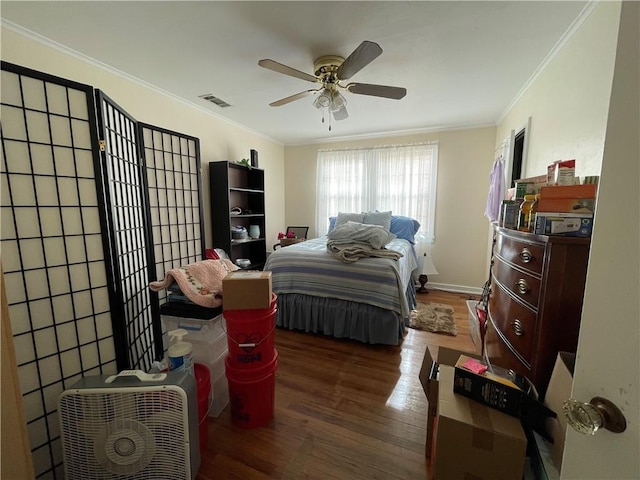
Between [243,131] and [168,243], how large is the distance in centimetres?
224

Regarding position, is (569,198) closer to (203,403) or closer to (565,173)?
(565,173)

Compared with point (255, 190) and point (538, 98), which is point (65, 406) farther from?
point (538, 98)

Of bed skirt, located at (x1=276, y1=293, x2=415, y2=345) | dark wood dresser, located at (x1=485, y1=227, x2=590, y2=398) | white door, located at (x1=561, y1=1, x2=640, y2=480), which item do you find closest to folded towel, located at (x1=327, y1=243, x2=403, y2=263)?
bed skirt, located at (x1=276, y1=293, x2=415, y2=345)

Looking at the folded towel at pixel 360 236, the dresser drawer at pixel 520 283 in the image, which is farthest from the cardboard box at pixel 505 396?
the folded towel at pixel 360 236

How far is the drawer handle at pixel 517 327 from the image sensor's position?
3.96 feet

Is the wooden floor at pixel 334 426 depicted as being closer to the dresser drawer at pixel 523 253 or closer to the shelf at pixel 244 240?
the dresser drawer at pixel 523 253

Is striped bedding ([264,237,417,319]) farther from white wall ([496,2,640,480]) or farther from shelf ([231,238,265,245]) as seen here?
white wall ([496,2,640,480])

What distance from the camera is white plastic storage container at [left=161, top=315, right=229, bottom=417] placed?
1.54 m

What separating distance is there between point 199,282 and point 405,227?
287 cm

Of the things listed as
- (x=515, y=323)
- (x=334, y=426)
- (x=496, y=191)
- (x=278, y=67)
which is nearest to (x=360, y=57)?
(x=278, y=67)

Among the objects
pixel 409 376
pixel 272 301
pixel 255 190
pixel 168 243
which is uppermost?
pixel 255 190

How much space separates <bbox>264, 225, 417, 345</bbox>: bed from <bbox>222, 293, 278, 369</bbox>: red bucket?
106 centimetres

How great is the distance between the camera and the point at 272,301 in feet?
4.84

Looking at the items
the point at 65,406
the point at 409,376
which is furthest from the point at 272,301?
the point at 409,376
